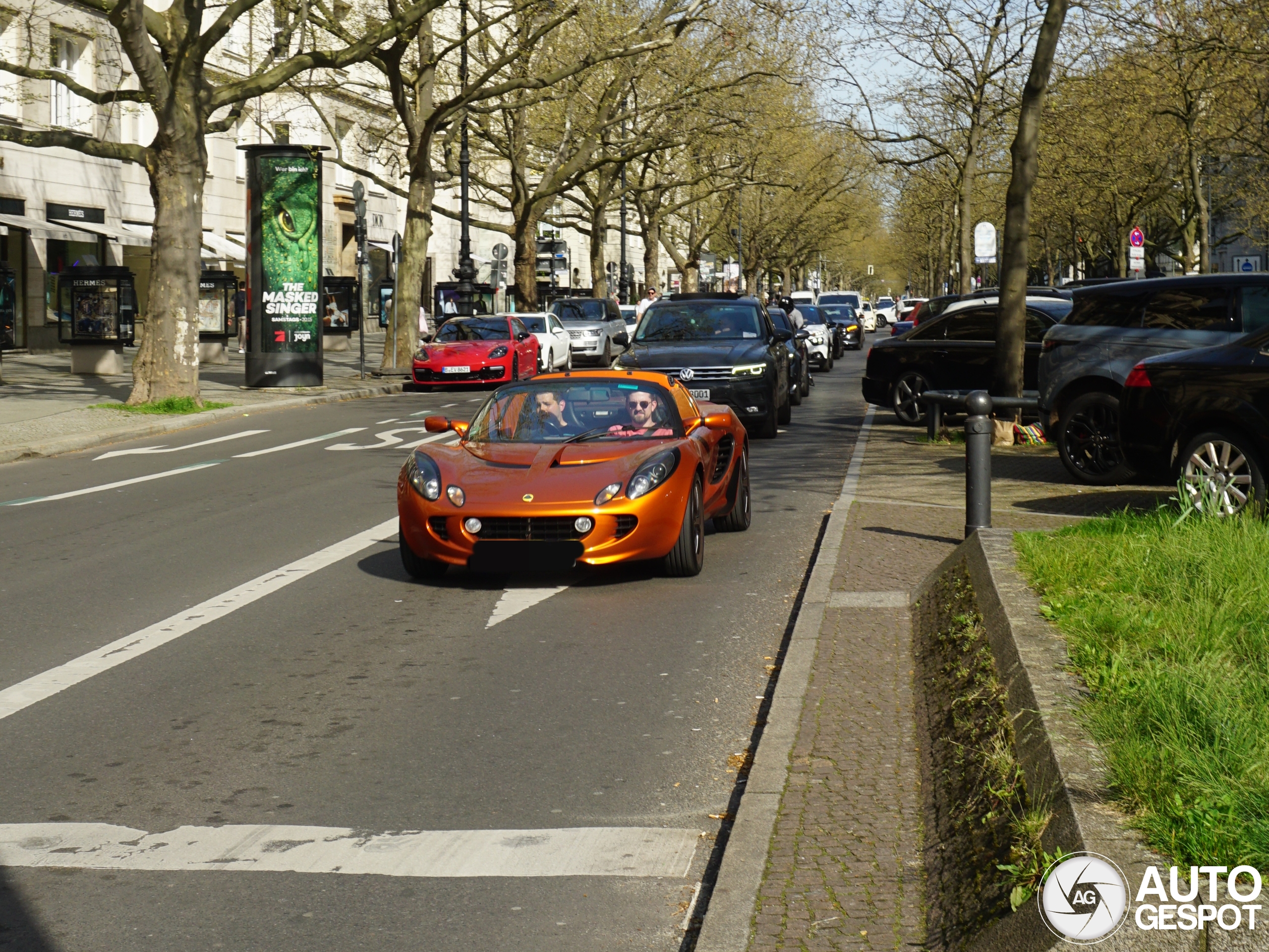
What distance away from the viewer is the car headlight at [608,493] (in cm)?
916

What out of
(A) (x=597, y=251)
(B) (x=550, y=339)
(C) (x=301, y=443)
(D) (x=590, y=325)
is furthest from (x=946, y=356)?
(A) (x=597, y=251)

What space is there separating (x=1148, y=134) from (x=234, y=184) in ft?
90.4

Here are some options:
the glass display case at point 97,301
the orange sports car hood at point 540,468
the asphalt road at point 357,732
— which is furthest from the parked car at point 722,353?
the glass display case at point 97,301

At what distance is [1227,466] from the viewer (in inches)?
422

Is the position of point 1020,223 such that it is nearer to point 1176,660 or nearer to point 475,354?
point 1176,660

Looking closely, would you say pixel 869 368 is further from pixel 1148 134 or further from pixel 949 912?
pixel 1148 134

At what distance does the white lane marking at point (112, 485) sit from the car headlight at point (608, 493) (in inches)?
271

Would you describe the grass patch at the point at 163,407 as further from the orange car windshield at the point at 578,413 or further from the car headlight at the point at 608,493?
the car headlight at the point at 608,493

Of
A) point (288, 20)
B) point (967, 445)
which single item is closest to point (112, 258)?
point (288, 20)

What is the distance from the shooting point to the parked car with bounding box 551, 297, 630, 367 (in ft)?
140

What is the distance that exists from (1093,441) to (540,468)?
6.46 metres

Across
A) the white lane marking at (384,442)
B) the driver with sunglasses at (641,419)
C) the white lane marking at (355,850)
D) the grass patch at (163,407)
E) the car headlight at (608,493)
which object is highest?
the driver with sunglasses at (641,419)

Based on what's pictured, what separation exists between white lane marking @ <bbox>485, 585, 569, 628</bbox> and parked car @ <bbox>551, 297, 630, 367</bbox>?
3172 centimetres

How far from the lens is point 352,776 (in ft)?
18.8
